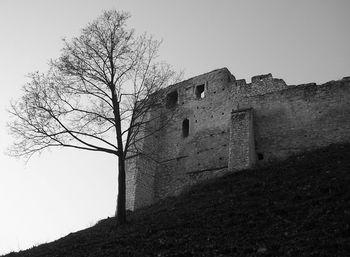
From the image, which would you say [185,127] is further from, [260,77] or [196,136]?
[260,77]

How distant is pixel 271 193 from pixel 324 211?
322cm

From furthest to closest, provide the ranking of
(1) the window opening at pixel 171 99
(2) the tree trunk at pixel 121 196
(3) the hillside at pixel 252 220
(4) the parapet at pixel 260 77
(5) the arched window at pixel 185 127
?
(1) the window opening at pixel 171 99 → (5) the arched window at pixel 185 127 → (4) the parapet at pixel 260 77 → (2) the tree trunk at pixel 121 196 → (3) the hillside at pixel 252 220

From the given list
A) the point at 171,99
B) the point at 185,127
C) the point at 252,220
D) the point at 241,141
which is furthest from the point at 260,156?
the point at 252,220

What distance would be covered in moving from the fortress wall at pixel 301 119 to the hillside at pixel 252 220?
1.44 metres

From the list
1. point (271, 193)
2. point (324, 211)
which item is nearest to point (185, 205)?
point (271, 193)

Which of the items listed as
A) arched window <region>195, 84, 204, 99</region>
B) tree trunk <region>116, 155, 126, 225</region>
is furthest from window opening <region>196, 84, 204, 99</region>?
tree trunk <region>116, 155, 126, 225</region>

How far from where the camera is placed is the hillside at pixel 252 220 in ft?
34.6

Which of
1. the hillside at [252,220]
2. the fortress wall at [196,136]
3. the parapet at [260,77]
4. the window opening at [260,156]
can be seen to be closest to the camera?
the hillside at [252,220]

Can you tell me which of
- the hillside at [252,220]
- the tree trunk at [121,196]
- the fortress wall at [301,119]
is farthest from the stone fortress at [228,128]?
the tree trunk at [121,196]

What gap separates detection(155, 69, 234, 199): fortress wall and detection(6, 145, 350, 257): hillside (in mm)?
4244

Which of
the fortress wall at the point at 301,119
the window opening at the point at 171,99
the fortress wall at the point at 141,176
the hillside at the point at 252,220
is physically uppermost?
the window opening at the point at 171,99

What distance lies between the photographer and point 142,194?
2322 centimetres

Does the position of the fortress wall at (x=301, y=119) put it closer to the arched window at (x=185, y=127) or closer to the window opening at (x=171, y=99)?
the arched window at (x=185, y=127)

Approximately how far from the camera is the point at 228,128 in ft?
76.6
